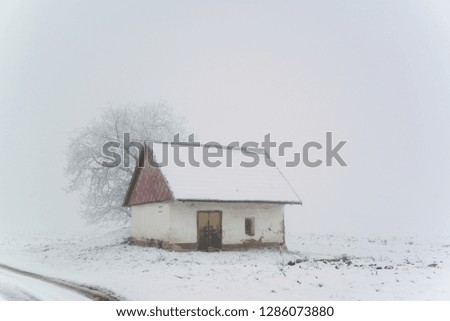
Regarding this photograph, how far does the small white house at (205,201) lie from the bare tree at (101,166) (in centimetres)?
383

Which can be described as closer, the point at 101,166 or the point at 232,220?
the point at 232,220

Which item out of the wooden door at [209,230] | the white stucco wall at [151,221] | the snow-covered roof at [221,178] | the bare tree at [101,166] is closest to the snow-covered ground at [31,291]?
the white stucco wall at [151,221]

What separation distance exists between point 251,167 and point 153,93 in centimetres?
1050

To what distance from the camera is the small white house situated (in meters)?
21.4

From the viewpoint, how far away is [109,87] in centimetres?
3047

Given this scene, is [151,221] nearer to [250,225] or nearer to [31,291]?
[250,225]

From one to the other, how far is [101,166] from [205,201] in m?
10.4

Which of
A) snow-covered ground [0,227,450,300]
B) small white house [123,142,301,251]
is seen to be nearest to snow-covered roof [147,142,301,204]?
small white house [123,142,301,251]

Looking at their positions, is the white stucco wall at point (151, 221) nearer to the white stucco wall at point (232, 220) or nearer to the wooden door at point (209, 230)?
the white stucco wall at point (232, 220)

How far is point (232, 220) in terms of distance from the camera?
890 inches

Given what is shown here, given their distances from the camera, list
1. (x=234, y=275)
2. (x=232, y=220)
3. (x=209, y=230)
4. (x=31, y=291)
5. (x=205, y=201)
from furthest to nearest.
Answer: (x=232, y=220) → (x=209, y=230) → (x=205, y=201) → (x=234, y=275) → (x=31, y=291)

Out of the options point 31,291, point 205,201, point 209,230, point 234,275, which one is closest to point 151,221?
point 209,230
